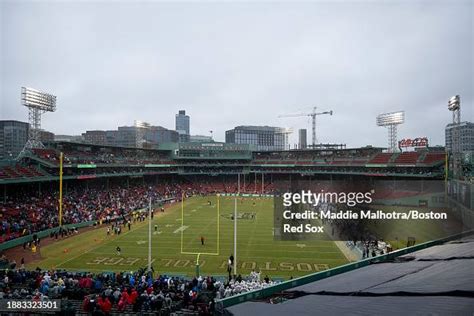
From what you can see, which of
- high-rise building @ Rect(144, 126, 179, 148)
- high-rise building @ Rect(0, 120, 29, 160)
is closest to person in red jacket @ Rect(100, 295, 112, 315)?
high-rise building @ Rect(0, 120, 29, 160)

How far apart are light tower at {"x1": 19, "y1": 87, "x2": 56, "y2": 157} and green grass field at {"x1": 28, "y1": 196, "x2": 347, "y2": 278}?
2434 centimetres

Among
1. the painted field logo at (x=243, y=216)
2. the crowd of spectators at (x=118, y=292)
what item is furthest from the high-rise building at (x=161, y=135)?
the crowd of spectators at (x=118, y=292)

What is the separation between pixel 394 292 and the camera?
4.42 m

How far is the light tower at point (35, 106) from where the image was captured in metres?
54.2

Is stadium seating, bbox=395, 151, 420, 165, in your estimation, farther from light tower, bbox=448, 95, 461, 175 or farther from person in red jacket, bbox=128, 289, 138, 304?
person in red jacket, bbox=128, 289, 138, 304

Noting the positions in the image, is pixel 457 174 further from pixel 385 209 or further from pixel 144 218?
pixel 144 218

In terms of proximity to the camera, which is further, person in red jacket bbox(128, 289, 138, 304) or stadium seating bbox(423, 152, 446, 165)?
stadium seating bbox(423, 152, 446, 165)

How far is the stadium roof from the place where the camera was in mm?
3986

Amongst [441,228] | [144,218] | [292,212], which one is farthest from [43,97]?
[441,228]

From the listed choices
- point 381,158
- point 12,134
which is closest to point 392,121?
point 381,158

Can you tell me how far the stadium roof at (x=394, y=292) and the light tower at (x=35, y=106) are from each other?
185ft

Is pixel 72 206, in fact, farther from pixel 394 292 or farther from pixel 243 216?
pixel 394 292

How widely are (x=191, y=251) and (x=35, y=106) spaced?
1643 inches

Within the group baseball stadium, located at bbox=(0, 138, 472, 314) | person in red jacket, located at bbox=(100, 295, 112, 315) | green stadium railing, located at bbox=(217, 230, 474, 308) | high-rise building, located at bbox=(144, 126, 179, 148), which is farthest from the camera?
high-rise building, located at bbox=(144, 126, 179, 148)
